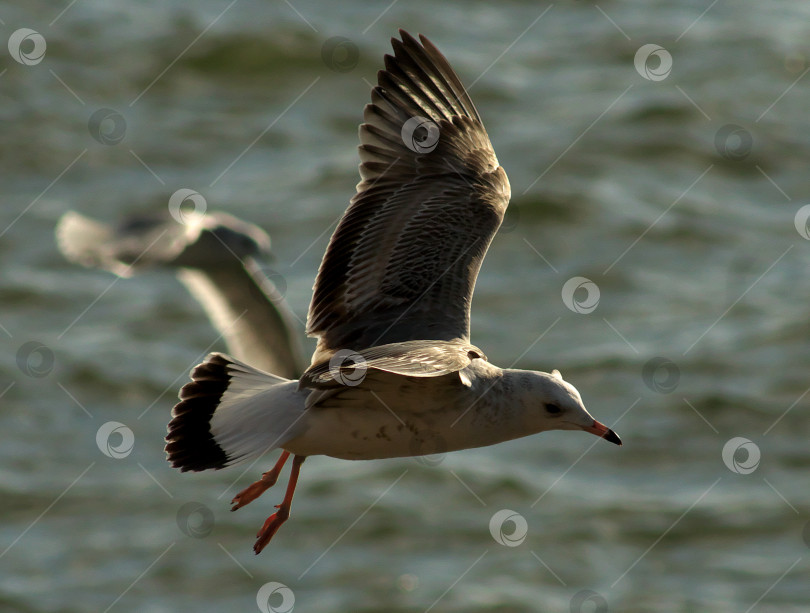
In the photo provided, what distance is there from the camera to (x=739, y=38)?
22438 millimetres

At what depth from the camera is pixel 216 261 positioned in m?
8.29

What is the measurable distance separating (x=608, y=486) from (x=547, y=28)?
9577 mm

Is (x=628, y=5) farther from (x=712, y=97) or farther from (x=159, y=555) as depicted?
(x=159, y=555)

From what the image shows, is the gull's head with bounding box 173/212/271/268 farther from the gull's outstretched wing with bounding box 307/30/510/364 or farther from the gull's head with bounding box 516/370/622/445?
the gull's head with bounding box 516/370/622/445

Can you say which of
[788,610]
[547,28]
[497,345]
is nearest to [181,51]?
[547,28]

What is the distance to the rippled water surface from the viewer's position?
15211 millimetres

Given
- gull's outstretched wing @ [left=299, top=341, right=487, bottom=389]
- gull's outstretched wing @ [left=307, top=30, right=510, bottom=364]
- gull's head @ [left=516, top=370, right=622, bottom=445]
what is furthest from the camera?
gull's outstretched wing @ [left=307, top=30, right=510, bottom=364]

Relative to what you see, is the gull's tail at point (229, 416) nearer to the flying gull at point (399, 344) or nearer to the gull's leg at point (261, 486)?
the flying gull at point (399, 344)

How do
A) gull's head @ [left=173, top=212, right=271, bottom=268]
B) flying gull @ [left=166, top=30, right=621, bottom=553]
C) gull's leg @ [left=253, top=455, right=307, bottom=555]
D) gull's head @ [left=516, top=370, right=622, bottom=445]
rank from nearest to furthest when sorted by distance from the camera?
flying gull @ [left=166, top=30, right=621, bottom=553] → gull's head @ [left=516, top=370, right=622, bottom=445] → gull's leg @ [left=253, top=455, right=307, bottom=555] → gull's head @ [left=173, top=212, right=271, bottom=268]

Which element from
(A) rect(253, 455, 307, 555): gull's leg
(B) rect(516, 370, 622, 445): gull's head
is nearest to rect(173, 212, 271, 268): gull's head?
(A) rect(253, 455, 307, 555): gull's leg

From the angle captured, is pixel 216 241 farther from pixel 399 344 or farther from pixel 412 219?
pixel 399 344

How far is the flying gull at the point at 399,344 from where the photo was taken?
598 centimetres

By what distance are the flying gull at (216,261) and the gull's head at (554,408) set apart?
8.26ft

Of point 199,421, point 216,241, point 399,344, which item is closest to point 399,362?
point 399,344
